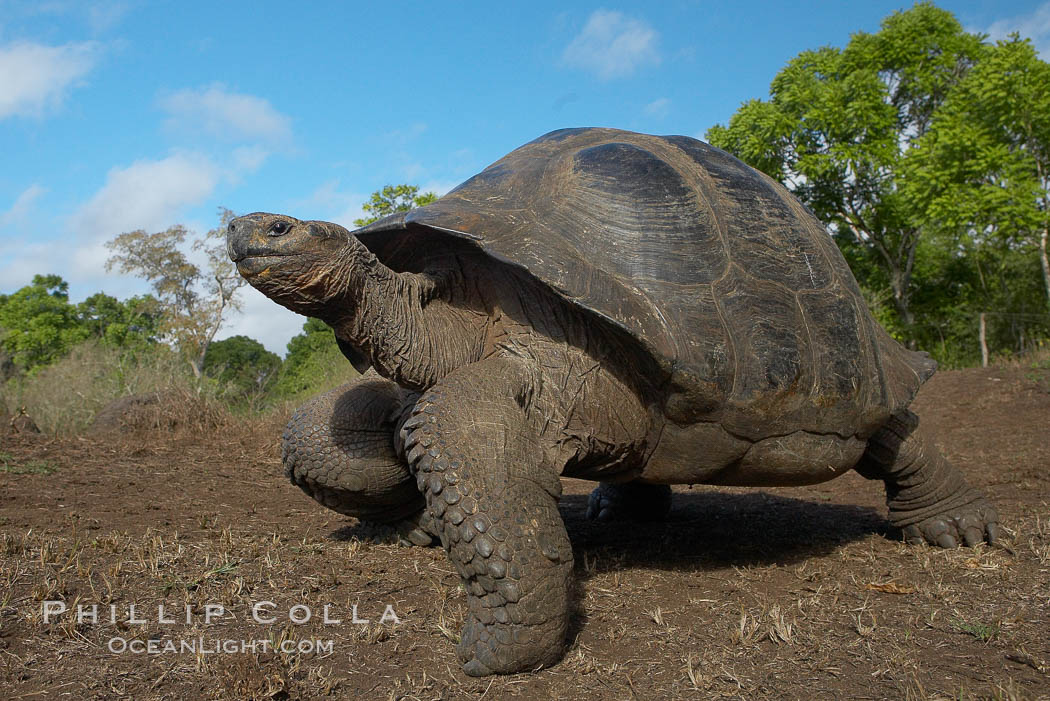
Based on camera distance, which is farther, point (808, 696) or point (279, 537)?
point (279, 537)

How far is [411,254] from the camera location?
3562 mm

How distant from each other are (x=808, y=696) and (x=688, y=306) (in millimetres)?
1459

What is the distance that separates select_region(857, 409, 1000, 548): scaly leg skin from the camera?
418 centimetres

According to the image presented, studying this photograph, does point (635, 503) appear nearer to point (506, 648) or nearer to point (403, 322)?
point (403, 322)

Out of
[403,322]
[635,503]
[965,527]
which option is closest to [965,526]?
[965,527]

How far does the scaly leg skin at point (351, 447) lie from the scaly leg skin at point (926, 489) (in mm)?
2693

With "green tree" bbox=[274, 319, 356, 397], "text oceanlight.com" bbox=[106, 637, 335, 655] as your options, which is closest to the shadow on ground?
"text oceanlight.com" bbox=[106, 637, 335, 655]

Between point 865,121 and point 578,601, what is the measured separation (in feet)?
77.9

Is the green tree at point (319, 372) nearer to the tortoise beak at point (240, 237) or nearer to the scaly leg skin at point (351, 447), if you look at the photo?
the scaly leg skin at point (351, 447)

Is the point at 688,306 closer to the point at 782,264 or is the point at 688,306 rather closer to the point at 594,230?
the point at 594,230

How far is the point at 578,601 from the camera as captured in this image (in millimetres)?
3209

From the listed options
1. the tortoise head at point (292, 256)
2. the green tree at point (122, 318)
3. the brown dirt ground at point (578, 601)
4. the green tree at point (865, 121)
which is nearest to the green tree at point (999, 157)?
the green tree at point (865, 121)

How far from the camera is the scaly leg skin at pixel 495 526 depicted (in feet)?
8.00

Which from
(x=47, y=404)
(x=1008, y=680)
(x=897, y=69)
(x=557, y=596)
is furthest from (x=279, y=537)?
(x=897, y=69)
